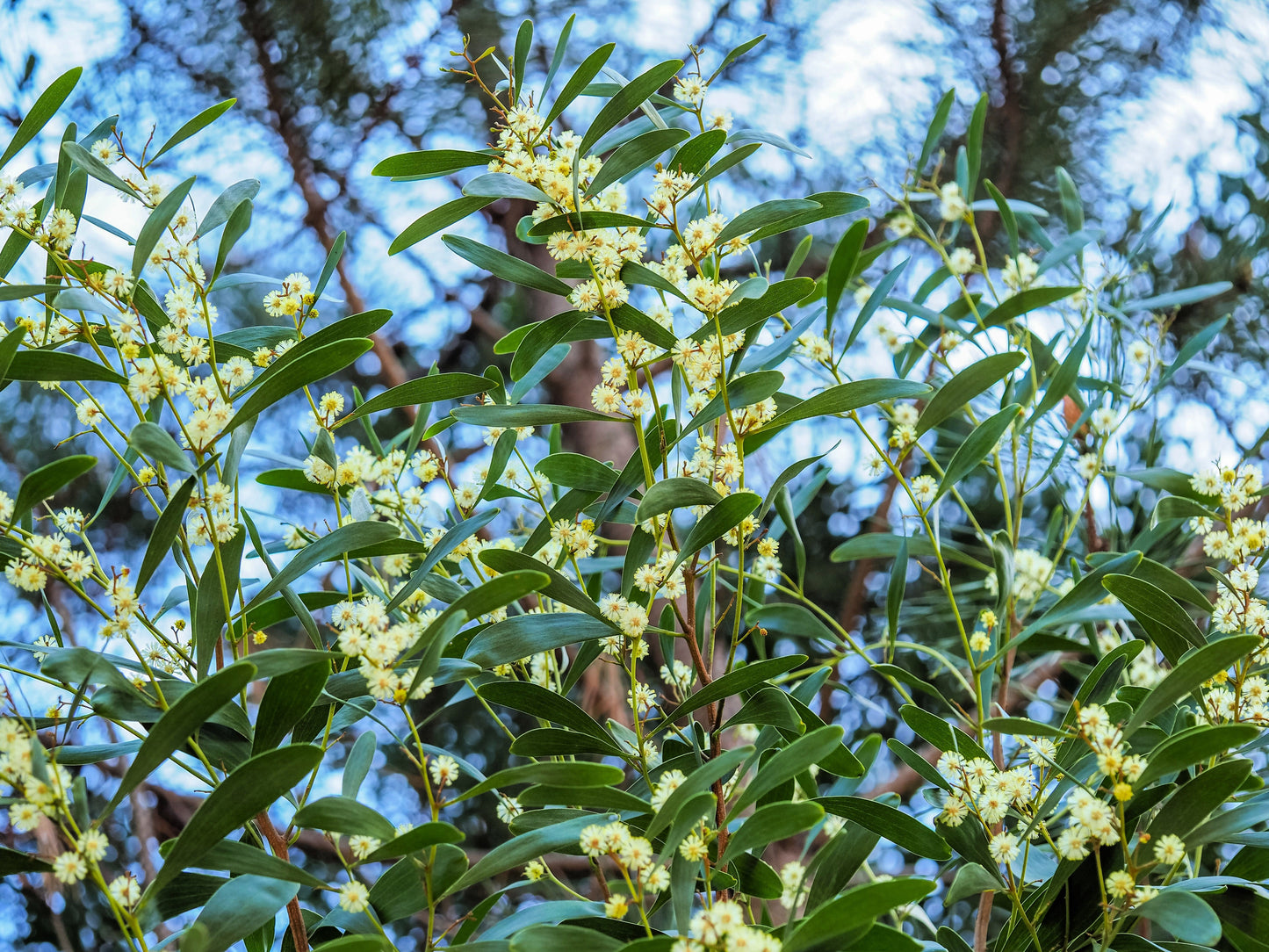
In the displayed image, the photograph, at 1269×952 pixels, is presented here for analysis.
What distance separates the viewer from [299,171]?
151 centimetres

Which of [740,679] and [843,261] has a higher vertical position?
[843,261]

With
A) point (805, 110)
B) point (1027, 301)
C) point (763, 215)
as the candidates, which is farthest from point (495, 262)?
point (805, 110)

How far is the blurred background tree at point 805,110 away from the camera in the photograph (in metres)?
1.35

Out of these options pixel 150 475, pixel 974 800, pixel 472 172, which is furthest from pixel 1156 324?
pixel 150 475

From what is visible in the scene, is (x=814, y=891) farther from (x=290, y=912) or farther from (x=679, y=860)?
(x=290, y=912)

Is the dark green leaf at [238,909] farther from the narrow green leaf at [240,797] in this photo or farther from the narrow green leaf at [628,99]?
the narrow green leaf at [628,99]

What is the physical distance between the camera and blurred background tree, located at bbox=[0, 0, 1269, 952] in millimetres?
1351

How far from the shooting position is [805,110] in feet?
4.88

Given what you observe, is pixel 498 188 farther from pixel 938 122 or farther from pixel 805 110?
pixel 805 110

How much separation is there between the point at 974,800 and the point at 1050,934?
83 millimetres

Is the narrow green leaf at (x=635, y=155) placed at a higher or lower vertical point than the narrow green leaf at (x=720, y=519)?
higher

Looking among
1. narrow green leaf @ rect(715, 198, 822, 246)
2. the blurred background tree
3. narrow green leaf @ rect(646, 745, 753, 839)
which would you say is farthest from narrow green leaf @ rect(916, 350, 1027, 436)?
the blurred background tree

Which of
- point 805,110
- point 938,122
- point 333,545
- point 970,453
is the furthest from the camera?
point 805,110

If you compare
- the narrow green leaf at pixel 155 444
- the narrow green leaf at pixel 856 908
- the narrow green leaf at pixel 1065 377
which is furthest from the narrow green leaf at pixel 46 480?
the narrow green leaf at pixel 1065 377
